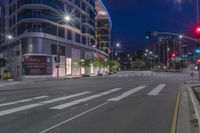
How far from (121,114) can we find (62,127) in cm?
327

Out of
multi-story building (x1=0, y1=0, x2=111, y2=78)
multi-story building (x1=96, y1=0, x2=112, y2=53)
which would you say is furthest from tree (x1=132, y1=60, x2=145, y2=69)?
multi-story building (x1=0, y1=0, x2=111, y2=78)

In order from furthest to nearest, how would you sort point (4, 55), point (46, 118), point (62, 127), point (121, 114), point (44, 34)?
point (4, 55), point (44, 34), point (121, 114), point (46, 118), point (62, 127)

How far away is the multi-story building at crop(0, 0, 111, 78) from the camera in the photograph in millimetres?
60291

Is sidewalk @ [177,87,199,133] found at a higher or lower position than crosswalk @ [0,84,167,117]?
lower

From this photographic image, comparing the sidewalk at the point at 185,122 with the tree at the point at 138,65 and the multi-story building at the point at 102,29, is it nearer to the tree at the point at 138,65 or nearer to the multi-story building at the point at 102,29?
the multi-story building at the point at 102,29

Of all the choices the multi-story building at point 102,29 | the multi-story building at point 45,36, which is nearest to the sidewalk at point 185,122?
the multi-story building at point 45,36

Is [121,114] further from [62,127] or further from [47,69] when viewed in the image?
[47,69]

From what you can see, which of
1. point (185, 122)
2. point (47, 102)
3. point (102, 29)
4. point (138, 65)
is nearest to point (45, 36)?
point (47, 102)

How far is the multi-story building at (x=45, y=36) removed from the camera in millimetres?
60291

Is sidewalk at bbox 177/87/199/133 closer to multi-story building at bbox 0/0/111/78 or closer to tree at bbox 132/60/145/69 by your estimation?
multi-story building at bbox 0/0/111/78

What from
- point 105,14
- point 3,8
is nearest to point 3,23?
point 3,8

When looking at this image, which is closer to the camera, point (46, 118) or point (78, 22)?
point (46, 118)

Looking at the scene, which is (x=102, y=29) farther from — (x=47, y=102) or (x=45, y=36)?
(x=47, y=102)

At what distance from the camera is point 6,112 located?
1266 cm
